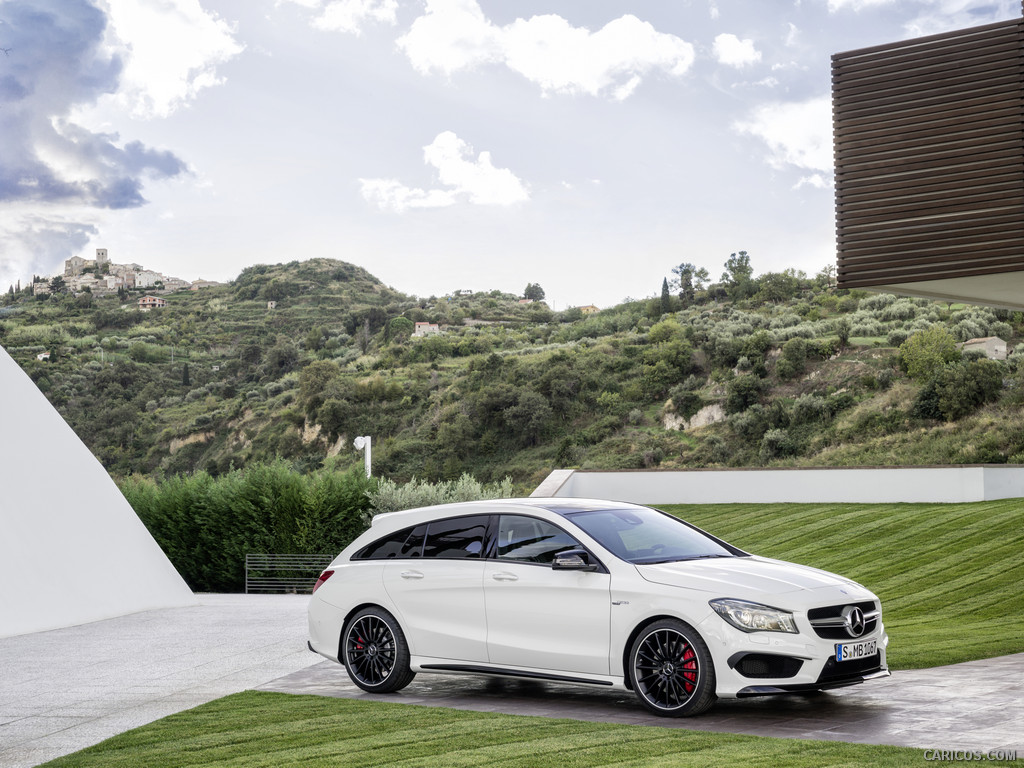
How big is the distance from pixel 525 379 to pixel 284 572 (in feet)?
142

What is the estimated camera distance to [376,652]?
899cm

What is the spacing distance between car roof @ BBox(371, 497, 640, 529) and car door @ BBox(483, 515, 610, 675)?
0.13 m

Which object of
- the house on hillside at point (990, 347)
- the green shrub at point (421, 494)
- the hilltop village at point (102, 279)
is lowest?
the green shrub at point (421, 494)

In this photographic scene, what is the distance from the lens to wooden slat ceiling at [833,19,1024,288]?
39.2 ft

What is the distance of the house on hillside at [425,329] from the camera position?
261ft

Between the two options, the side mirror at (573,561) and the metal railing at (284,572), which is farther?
the metal railing at (284,572)

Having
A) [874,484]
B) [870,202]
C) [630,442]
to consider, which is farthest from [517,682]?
[630,442]

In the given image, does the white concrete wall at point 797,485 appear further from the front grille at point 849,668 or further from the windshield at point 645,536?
the front grille at point 849,668

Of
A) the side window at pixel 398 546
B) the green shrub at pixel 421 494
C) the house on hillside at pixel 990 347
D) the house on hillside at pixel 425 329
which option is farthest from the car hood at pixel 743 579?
the house on hillside at pixel 425 329

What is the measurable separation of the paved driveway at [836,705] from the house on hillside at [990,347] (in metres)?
44.9

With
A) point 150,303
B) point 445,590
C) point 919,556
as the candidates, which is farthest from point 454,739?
point 150,303

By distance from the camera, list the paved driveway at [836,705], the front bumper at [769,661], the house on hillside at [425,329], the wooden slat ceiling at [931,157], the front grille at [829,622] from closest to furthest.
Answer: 1. the paved driveway at [836,705]
2. the front bumper at [769,661]
3. the front grille at [829,622]
4. the wooden slat ceiling at [931,157]
5. the house on hillside at [425,329]

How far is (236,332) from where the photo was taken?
81500 mm

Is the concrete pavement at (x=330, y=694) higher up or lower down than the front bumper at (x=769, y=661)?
lower down
